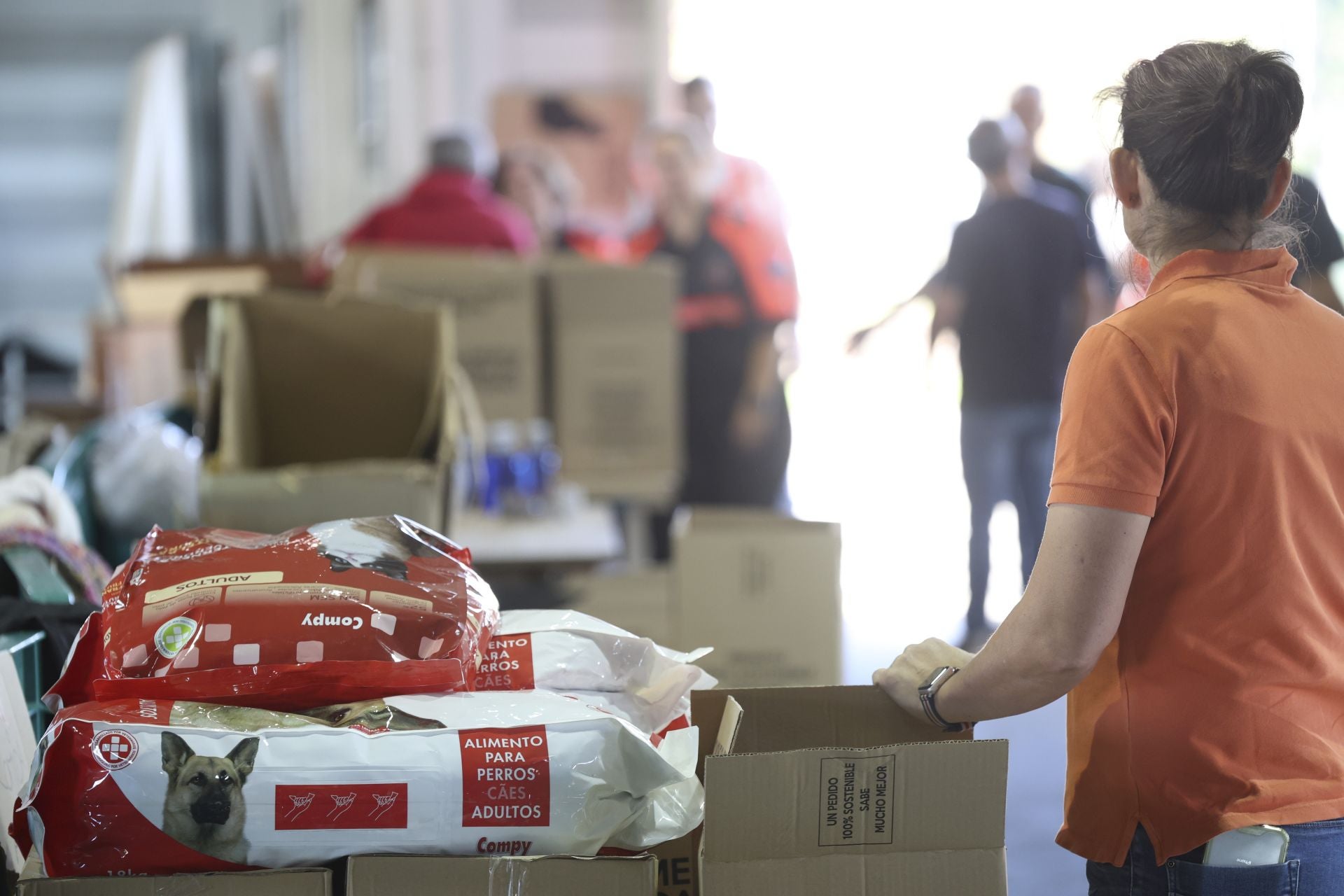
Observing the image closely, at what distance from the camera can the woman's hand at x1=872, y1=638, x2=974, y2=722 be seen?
1.06 m

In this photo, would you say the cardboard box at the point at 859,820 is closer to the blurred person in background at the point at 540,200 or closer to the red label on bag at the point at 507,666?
the red label on bag at the point at 507,666

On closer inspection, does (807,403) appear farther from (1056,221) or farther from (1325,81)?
(1056,221)

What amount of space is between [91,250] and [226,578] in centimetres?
767

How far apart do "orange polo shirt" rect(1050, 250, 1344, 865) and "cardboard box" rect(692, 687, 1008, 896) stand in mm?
152

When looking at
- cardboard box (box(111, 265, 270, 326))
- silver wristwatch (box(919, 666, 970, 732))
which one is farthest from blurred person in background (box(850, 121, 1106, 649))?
silver wristwatch (box(919, 666, 970, 732))

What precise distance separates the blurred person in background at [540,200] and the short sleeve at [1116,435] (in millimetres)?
3464

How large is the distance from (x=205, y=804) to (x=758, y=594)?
174 cm

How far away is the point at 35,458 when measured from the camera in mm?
2119

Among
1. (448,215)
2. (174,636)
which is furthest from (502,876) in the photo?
(448,215)

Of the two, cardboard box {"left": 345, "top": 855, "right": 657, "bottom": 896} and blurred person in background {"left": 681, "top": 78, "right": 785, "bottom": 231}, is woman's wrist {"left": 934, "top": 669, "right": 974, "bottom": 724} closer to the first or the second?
cardboard box {"left": 345, "top": 855, "right": 657, "bottom": 896}

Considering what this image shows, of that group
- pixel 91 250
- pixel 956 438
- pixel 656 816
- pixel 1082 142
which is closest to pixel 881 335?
pixel 956 438

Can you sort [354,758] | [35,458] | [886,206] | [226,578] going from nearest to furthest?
[354,758], [226,578], [35,458], [886,206]

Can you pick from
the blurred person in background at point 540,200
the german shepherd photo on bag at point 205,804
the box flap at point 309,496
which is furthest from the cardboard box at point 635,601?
the blurred person in background at point 540,200

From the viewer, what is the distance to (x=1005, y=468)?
3.93 metres
